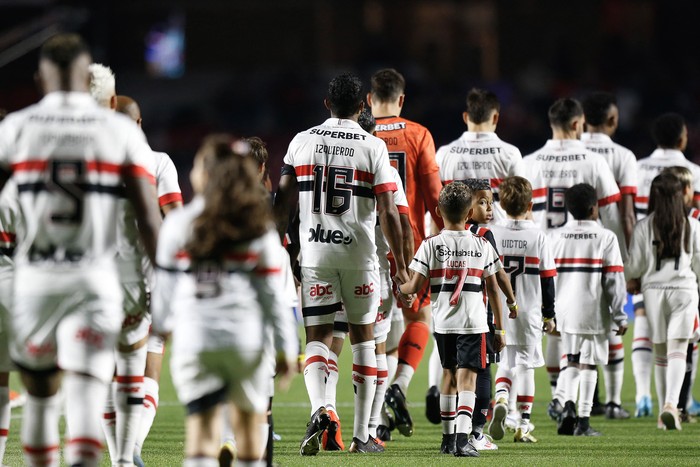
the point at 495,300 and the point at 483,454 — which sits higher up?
the point at 495,300

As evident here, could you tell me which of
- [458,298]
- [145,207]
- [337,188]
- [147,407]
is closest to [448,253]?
[458,298]

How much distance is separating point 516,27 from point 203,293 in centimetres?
2359

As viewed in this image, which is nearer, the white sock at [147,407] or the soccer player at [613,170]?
the white sock at [147,407]

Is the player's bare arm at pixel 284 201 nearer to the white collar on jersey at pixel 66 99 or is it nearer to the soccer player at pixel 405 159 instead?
the soccer player at pixel 405 159

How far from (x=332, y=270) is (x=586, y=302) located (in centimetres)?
234

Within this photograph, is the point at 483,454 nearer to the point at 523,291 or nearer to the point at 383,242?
the point at 523,291

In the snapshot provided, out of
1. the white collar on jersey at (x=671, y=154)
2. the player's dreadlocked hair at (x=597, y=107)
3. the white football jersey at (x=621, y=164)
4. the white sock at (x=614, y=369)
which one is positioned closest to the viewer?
the white sock at (x=614, y=369)

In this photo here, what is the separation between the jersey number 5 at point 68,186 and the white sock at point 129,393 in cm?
127

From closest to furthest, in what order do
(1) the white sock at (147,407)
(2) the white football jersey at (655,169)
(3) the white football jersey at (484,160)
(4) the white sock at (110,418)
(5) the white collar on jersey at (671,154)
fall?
(4) the white sock at (110,418) < (1) the white sock at (147,407) < (3) the white football jersey at (484,160) < (2) the white football jersey at (655,169) < (5) the white collar on jersey at (671,154)

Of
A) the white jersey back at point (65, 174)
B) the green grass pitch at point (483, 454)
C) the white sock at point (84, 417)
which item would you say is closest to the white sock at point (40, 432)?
the white sock at point (84, 417)

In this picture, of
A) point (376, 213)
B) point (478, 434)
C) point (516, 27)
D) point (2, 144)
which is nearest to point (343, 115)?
point (376, 213)

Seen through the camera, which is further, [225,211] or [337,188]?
[337,188]

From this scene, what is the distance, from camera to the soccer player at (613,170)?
1072 centimetres

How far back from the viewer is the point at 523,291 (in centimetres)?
926
